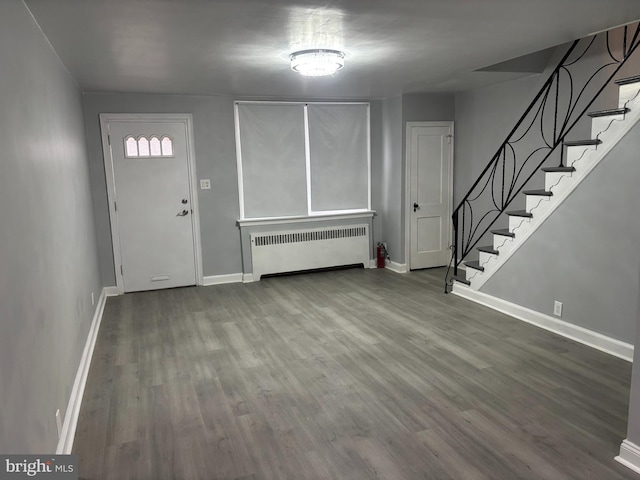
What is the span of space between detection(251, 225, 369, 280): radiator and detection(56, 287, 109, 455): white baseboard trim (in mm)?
2251

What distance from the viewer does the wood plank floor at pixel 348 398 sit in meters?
2.44

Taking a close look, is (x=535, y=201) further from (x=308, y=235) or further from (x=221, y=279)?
(x=221, y=279)

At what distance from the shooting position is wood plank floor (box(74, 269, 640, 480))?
244 cm

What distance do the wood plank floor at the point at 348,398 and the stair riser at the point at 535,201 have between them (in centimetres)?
110

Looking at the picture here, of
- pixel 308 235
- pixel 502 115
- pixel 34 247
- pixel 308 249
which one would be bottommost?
pixel 308 249

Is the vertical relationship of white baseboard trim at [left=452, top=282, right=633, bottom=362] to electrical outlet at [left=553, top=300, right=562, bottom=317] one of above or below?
below

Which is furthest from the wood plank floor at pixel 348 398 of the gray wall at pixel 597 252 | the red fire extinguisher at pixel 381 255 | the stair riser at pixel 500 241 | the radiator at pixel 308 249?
the red fire extinguisher at pixel 381 255

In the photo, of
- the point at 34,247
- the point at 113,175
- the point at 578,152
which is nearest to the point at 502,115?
the point at 578,152

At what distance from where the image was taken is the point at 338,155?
6.62 m

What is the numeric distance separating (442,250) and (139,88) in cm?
450

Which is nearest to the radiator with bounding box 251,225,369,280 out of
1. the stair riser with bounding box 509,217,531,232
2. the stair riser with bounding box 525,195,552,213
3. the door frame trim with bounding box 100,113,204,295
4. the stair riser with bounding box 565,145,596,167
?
the door frame trim with bounding box 100,113,204,295

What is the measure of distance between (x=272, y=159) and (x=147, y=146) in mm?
1578

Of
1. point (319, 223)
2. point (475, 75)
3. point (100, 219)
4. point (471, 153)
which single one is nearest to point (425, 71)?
point (475, 75)

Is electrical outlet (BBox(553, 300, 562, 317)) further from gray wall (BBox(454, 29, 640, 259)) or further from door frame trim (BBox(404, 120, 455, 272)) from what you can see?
door frame trim (BBox(404, 120, 455, 272))
